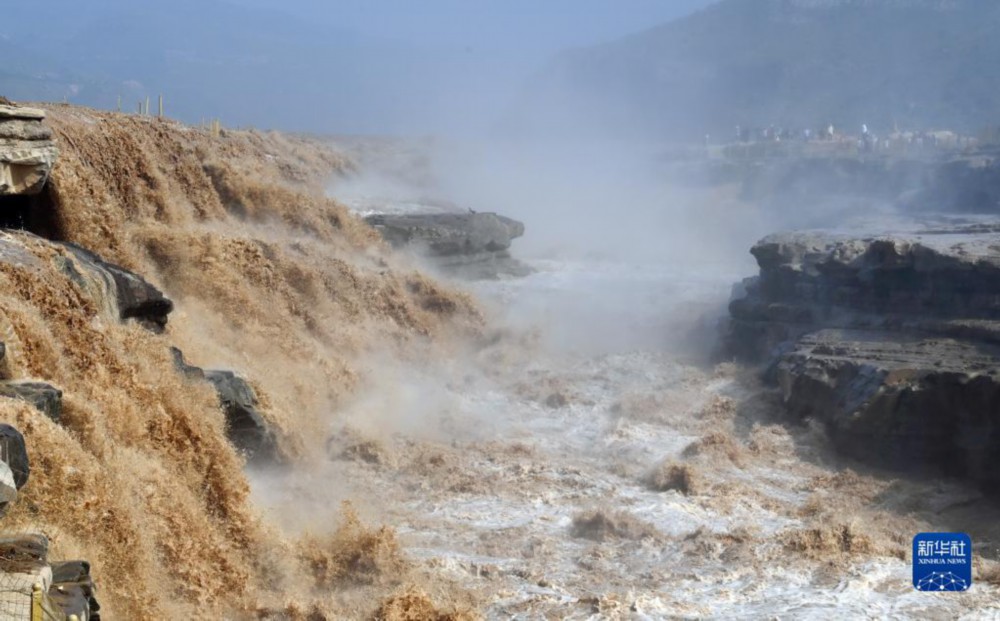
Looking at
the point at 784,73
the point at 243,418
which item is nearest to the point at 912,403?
the point at 243,418

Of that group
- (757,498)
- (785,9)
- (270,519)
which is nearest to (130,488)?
(270,519)

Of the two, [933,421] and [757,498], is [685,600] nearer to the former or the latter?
[757,498]

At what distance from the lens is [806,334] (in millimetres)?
15391

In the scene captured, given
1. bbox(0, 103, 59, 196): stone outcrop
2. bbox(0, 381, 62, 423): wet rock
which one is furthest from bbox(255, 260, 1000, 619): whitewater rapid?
bbox(0, 103, 59, 196): stone outcrop

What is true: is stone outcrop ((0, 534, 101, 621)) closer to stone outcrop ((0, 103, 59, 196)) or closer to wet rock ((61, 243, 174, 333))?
wet rock ((61, 243, 174, 333))

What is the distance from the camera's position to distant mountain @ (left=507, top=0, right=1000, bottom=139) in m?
60.2

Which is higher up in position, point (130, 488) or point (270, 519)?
point (130, 488)

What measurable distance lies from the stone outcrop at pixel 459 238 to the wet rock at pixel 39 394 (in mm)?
12485

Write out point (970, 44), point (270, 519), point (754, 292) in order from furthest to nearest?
point (970, 44) < point (754, 292) < point (270, 519)

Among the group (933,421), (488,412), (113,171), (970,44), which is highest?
(970,44)

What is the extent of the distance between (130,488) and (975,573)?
7382 mm

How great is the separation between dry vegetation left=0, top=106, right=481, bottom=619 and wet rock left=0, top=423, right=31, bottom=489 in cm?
33

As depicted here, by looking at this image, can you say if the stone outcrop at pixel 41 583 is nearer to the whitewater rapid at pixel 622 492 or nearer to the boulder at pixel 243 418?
the whitewater rapid at pixel 622 492

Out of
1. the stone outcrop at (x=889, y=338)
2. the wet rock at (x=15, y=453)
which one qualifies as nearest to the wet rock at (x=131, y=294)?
the wet rock at (x=15, y=453)
